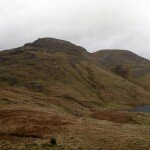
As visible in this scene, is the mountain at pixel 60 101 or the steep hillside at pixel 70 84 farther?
the steep hillside at pixel 70 84

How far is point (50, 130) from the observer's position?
1859 inches

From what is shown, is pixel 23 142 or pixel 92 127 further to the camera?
pixel 92 127

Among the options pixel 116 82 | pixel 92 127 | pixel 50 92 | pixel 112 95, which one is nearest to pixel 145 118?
pixel 92 127

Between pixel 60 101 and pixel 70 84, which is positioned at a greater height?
pixel 70 84

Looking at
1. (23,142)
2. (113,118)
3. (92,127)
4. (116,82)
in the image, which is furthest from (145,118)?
(116,82)

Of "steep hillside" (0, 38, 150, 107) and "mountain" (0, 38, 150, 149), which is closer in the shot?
"mountain" (0, 38, 150, 149)

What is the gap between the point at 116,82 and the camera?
7657 inches

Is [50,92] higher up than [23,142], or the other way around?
[50,92]

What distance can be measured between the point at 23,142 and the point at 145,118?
48428 millimetres

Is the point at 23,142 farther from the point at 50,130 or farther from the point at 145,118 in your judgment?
the point at 145,118

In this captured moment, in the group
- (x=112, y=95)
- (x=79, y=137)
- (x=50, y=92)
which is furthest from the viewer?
(x=112, y=95)

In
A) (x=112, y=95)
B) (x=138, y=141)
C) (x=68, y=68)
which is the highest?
(x=68, y=68)

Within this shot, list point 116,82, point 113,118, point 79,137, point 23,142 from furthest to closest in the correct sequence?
1. point 116,82
2. point 113,118
3. point 79,137
4. point 23,142

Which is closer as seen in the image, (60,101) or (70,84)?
(60,101)
